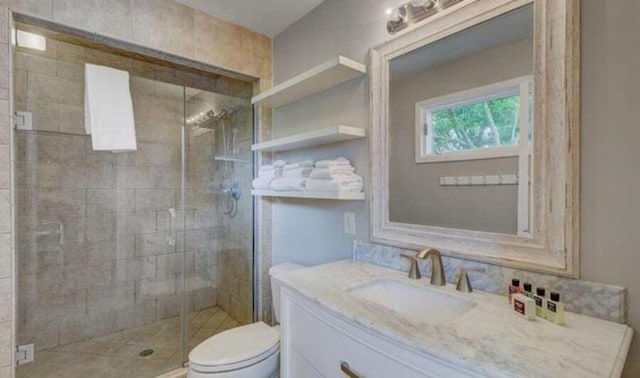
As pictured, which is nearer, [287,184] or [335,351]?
[335,351]

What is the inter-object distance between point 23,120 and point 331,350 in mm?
2091

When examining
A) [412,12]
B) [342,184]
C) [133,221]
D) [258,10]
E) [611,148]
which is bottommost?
[133,221]

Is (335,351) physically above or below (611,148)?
below

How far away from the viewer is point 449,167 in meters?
1.33

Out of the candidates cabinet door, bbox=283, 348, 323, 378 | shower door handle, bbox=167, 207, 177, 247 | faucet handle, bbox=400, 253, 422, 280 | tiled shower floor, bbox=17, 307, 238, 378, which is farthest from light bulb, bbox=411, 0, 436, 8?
tiled shower floor, bbox=17, 307, 238, 378

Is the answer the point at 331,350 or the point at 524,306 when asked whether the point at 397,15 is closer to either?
the point at 524,306

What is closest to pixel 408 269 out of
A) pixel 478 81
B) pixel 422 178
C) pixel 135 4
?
pixel 422 178

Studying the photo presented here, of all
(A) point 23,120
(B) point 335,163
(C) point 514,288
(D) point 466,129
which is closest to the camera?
(C) point 514,288

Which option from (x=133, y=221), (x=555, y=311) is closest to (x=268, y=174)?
(x=133, y=221)

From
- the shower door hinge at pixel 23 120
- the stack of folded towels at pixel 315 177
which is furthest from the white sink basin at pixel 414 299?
the shower door hinge at pixel 23 120

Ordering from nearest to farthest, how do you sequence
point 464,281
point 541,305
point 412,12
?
point 541,305, point 464,281, point 412,12

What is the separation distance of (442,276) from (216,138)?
84.3 inches

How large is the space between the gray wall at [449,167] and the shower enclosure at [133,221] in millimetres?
1317

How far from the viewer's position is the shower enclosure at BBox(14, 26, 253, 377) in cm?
210
